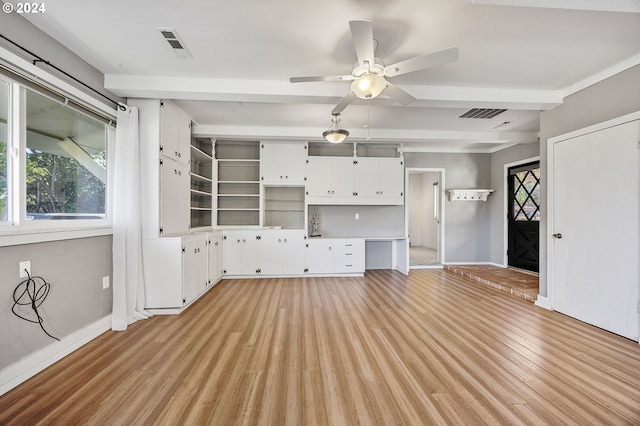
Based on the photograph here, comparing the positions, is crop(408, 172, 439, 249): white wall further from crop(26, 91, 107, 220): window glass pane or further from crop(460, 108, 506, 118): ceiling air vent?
crop(26, 91, 107, 220): window glass pane

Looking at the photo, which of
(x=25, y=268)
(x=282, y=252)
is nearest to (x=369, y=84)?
(x=25, y=268)

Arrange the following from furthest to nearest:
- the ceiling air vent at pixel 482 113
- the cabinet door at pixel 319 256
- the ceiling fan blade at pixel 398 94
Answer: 1. the cabinet door at pixel 319 256
2. the ceiling air vent at pixel 482 113
3. the ceiling fan blade at pixel 398 94

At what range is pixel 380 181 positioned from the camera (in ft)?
16.8

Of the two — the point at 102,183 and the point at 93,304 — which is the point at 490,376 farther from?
the point at 102,183

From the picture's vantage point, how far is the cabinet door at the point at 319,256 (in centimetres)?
481

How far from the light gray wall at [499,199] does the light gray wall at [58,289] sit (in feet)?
21.6

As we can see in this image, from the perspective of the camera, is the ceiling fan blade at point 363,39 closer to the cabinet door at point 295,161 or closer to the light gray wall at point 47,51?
the light gray wall at point 47,51

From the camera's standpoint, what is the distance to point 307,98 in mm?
2990

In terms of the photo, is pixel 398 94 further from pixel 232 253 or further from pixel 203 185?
pixel 203 185

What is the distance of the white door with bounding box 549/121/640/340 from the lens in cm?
252

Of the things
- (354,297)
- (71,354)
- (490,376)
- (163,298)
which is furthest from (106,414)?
(354,297)

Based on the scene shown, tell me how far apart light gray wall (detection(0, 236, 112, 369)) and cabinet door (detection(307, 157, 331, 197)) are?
3.11 metres

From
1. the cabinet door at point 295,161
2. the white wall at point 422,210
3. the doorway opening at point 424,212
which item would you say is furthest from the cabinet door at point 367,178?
the white wall at point 422,210

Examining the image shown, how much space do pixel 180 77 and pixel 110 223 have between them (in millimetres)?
1724
